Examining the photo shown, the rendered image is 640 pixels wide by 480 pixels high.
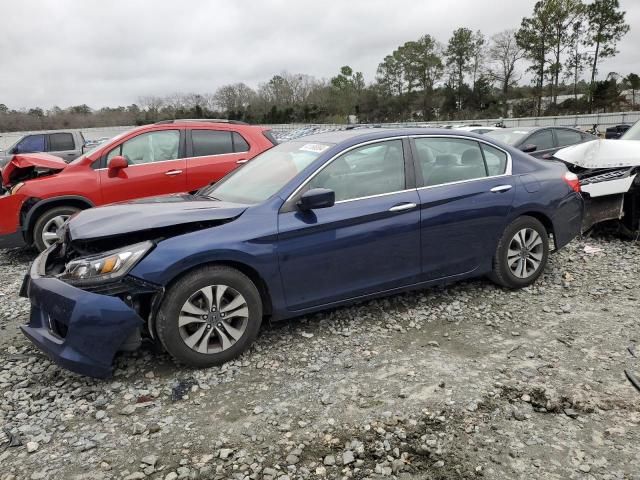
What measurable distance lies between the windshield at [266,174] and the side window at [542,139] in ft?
23.8

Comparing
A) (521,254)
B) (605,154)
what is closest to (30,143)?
(521,254)

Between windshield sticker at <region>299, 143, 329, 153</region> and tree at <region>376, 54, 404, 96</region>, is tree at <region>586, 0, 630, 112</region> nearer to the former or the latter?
tree at <region>376, 54, 404, 96</region>

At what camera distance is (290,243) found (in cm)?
376

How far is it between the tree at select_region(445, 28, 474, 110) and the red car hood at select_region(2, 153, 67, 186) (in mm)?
50476

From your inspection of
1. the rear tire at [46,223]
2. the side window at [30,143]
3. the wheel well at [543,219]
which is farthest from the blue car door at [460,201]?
the side window at [30,143]

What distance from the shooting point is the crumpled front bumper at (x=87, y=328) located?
128 inches

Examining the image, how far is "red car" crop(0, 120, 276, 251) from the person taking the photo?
6.61 meters

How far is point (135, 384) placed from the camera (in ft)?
11.5

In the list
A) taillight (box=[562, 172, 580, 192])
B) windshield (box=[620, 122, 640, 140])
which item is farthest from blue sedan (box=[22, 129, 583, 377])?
windshield (box=[620, 122, 640, 140])

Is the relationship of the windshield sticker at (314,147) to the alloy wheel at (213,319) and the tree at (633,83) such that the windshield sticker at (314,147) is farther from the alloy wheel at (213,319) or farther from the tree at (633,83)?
the tree at (633,83)

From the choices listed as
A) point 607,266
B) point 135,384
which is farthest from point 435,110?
point 135,384

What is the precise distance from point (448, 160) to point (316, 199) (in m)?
1.52

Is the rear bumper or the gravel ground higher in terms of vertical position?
the rear bumper

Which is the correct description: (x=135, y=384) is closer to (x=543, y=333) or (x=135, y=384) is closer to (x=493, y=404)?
(x=493, y=404)
